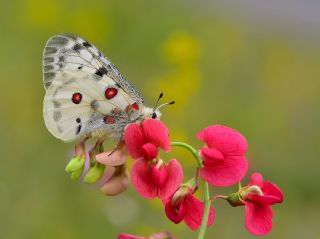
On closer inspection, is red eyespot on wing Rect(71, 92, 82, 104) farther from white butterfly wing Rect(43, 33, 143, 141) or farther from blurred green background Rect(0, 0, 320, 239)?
blurred green background Rect(0, 0, 320, 239)

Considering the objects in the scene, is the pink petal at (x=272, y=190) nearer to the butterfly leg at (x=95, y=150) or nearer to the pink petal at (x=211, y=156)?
the pink petal at (x=211, y=156)

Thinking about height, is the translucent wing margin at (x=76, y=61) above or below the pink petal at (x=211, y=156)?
above

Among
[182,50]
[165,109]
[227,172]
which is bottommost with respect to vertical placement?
[165,109]

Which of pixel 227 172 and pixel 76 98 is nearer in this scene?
pixel 227 172

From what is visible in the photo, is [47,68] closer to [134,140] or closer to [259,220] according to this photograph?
[134,140]

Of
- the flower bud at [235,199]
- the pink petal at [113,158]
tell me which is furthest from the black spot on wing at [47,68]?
the flower bud at [235,199]

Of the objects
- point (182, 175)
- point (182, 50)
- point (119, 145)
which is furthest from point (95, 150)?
point (182, 50)

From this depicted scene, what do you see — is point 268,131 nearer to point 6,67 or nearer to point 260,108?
point 260,108

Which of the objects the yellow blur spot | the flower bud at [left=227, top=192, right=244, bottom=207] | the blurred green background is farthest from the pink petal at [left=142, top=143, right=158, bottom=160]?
the yellow blur spot
